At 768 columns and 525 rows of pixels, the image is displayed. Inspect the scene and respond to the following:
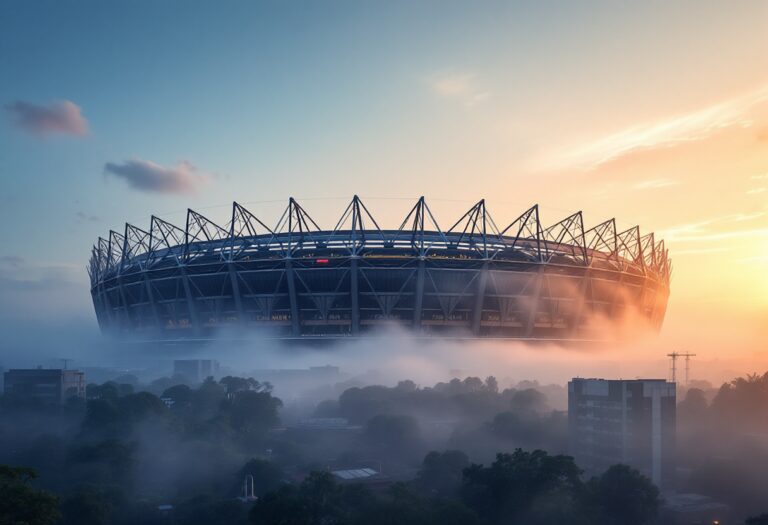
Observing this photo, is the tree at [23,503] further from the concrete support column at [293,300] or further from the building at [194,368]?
the building at [194,368]

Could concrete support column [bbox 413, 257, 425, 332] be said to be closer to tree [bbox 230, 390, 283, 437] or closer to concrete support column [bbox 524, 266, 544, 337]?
concrete support column [bbox 524, 266, 544, 337]

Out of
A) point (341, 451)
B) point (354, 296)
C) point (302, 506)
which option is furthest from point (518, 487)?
point (341, 451)

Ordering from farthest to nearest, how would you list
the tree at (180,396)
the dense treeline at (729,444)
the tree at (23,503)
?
the tree at (180,396), the dense treeline at (729,444), the tree at (23,503)

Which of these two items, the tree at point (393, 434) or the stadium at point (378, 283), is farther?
the tree at point (393, 434)

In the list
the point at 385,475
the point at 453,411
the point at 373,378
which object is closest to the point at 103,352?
the point at 385,475

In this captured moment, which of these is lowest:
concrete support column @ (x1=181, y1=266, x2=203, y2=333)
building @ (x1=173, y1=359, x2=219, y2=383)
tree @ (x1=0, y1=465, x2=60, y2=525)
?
building @ (x1=173, y1=359, x2=219, y2=383)

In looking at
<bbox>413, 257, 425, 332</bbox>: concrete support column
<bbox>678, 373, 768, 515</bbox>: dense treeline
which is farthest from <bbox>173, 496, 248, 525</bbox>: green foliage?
<bbox>678, 373, 768, 515</bbox>: dense treeline

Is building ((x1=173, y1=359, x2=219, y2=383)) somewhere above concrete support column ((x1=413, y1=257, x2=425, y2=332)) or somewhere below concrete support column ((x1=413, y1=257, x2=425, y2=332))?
below

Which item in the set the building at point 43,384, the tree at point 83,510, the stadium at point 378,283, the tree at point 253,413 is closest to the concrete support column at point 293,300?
the stadium at point 378,283
